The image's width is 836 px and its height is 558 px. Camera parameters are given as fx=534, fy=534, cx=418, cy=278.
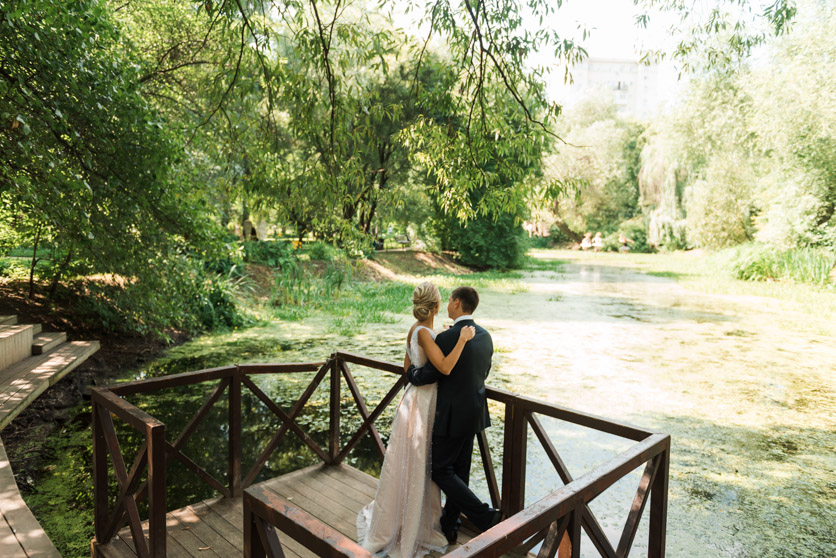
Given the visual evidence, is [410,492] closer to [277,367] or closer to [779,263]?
[277,367]

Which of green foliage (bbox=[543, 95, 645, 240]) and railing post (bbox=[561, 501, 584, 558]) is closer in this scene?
railing post (bbox=[561, 501, 584, 558])

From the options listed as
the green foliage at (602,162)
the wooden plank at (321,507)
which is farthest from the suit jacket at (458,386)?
the green foliage at (602,162)

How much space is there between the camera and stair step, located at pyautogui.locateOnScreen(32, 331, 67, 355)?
6570 mm

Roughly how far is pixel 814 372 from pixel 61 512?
32.3ft

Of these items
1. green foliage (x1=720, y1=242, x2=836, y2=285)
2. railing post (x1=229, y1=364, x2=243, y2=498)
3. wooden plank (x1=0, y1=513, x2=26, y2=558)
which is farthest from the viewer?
green foliage (x1=720, y1=242, x2=836, y2=285)

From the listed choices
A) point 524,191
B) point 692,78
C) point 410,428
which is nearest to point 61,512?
point 410,428

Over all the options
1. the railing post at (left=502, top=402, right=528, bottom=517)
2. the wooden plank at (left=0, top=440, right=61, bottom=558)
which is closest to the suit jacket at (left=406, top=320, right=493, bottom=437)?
the railing post at (left=502, top=402, right=528, bottom=517)

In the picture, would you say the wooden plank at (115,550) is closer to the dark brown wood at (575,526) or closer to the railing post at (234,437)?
the railing post at (234,437)

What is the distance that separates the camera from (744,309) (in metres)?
14.6

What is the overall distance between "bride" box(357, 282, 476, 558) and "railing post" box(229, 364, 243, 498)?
1034mm

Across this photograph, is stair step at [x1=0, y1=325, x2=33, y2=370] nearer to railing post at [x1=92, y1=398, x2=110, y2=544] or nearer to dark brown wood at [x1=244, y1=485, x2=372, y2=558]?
railing post at [x1=92, y1=398, x2=110, y2=544]

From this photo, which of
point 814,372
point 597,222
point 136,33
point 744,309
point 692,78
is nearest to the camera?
point 814,372

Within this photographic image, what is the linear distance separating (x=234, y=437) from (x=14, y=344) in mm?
3993

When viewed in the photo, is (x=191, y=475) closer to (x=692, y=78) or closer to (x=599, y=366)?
(x=599, y=366)
